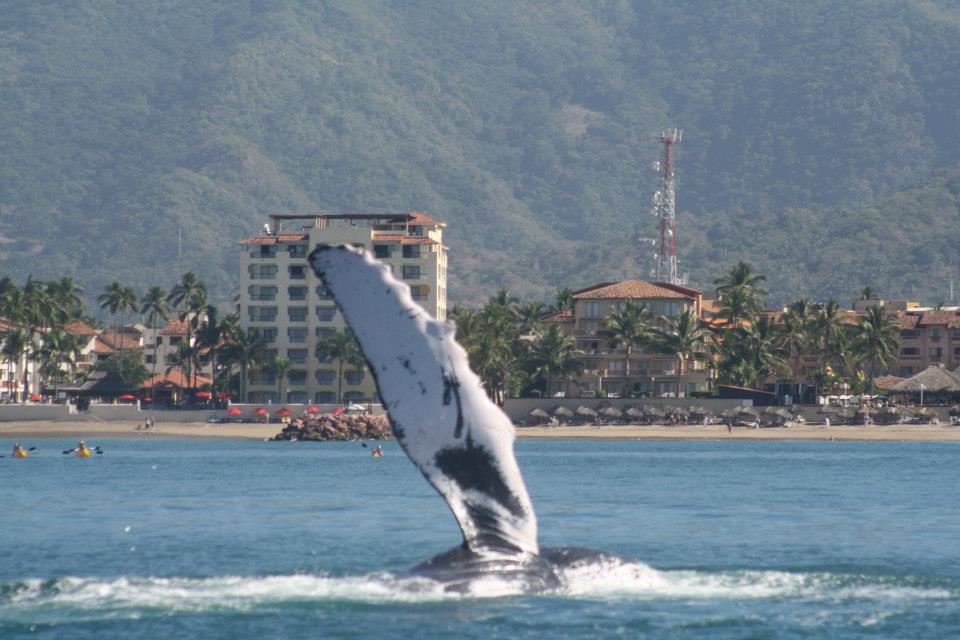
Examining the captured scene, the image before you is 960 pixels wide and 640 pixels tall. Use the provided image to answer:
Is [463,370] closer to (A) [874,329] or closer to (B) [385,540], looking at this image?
(B) [385,540]

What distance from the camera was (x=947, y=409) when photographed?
428 ft

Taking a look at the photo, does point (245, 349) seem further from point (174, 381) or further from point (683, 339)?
point (683, 339)

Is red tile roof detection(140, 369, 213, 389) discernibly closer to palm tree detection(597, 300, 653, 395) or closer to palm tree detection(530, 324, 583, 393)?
palm tree detection(530, 324, 583, 393)

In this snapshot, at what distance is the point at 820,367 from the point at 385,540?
120127 mm

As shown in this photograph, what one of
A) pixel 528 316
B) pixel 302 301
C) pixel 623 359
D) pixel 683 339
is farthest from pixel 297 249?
pixel 683 339

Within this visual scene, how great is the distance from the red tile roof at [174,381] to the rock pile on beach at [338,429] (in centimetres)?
4274

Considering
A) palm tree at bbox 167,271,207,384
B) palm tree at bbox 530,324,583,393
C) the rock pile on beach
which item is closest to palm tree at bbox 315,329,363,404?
palm tree at bbox 530,324,583,393

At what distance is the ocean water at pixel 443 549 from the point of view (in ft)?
86.7

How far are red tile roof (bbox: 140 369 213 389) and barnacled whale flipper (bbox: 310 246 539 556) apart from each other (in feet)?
467

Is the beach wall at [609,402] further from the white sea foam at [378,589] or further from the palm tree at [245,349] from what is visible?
the white sea foam at [378,589]

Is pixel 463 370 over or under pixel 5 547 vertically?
over

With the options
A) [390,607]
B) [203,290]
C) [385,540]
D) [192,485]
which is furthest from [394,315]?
[203,290]

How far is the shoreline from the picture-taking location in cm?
11694

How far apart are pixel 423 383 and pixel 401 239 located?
13384 cm
